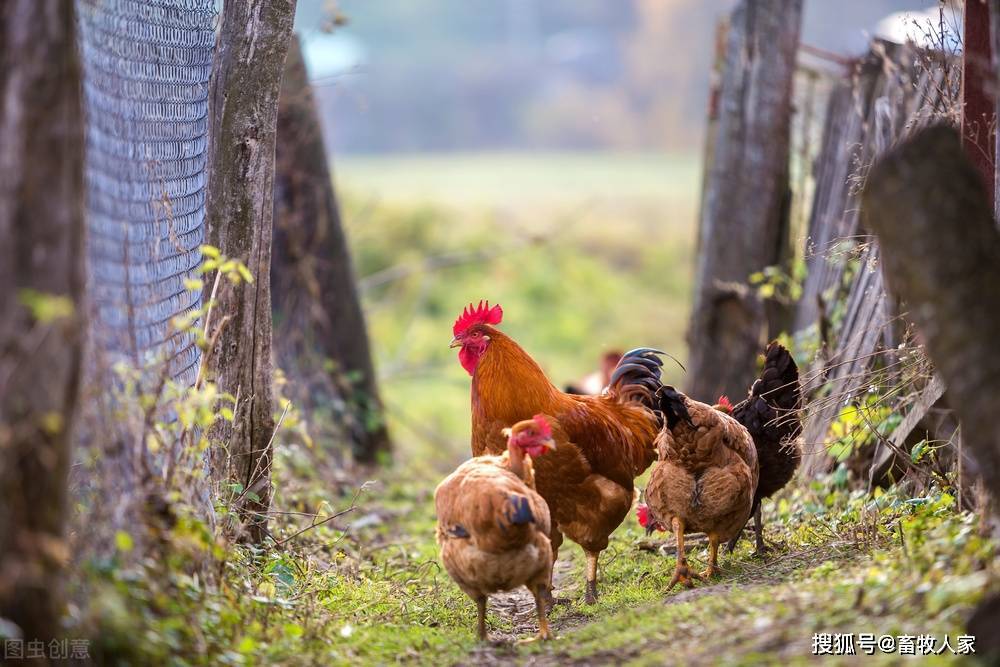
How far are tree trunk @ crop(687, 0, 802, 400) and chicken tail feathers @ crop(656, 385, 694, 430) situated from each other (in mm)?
3527

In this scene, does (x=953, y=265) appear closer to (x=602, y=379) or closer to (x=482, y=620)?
(x=482, y=620)

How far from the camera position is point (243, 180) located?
204 inches

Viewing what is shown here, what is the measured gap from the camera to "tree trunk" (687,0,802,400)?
850 centimetres

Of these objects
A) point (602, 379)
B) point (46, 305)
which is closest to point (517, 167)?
point (602, 379)

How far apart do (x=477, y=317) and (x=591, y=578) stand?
1.71 metres

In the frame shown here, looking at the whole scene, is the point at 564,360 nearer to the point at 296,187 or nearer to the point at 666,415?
the point at 296,187

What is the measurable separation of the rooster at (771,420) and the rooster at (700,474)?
41 cm

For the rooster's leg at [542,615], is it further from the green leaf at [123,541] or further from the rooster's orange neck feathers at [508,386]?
the green leaf at [123,541]

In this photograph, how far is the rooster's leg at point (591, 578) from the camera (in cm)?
558

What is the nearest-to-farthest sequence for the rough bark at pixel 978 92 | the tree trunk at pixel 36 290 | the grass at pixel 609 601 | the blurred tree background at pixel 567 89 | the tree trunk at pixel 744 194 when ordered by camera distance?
the tree trunk at pixel 36 290 < the grass at pixel 609 601 < the rough bark at pixel 978 92 < the tree trunk at pixel 744 194 < the blurred tree background at pixel 567 89

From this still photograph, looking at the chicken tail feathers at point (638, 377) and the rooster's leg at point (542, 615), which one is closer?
the rooster's leg at point (542, 615)

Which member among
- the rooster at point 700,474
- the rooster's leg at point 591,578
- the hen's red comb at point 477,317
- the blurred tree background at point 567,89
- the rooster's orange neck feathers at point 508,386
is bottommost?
the rooster's leg at point 591,578

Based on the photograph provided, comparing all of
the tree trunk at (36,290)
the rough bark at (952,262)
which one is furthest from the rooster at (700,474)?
the tree trunk at (36,290)

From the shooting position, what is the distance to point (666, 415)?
5.23 metres
